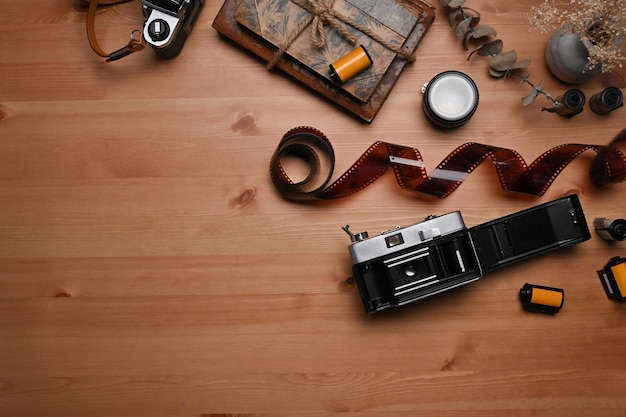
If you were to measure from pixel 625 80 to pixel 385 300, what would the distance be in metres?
0.81

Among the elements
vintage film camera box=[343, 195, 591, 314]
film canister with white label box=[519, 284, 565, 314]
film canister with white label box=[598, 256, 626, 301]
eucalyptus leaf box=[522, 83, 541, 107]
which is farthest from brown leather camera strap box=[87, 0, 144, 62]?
film canister with white label box=[598, 256, 626, 301]

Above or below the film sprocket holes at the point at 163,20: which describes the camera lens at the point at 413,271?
below

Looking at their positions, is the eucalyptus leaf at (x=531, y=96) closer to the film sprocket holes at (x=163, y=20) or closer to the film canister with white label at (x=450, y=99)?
the film canister with white label at (x=450, y=99)

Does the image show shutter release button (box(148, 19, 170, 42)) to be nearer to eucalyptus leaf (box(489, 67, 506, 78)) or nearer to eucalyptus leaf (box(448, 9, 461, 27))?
eucalyptus leaf (box(448, 9, 461, 27))

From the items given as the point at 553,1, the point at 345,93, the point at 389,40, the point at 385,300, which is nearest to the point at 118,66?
the point at 345,93

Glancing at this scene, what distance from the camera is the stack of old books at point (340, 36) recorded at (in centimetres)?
134

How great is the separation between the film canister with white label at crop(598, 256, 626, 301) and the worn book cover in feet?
2.32

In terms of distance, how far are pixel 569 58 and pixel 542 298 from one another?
1.85 ft

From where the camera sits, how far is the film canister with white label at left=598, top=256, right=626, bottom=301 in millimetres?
1325

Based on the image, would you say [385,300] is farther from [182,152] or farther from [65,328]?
[65,328]

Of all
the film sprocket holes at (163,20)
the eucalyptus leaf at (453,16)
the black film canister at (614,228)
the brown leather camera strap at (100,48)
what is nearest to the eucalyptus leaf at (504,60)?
the eucalyptus leaf at (453,16)

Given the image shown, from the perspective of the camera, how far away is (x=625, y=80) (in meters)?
1.39

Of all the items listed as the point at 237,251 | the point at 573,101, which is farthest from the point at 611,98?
the point at 237,251

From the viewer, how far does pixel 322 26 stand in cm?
134
